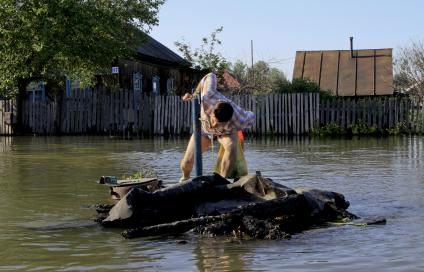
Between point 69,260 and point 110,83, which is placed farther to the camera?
point 110,83

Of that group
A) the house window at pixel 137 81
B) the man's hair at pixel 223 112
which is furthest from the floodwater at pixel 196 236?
the house window at pixel 137 81

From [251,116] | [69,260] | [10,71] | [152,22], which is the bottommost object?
[69,260]

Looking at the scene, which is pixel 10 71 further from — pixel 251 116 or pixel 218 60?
pixel 251 116

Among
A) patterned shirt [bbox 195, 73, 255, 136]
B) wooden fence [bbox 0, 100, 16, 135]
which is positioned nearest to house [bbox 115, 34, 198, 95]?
wooden fence [bbox 0, 100, 16, 135]

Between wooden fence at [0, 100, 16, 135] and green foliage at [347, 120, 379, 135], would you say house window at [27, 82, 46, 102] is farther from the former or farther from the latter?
green foliage at [347, 120, 379, 135]

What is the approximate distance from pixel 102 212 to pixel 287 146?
12626 millimetres

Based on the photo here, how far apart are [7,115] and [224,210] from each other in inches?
890

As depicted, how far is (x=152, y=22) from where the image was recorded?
109 ft

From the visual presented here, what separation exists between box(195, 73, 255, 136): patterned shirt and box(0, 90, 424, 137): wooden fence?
670 inches

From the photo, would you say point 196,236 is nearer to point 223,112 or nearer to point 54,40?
point 223,112

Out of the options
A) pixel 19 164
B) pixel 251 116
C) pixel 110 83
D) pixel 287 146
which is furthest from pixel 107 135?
pixel 251 116

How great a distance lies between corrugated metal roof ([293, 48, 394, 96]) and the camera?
1459 inches

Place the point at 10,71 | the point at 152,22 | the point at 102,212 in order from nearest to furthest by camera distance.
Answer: the point at 102,212 < the point at 10,71 < the point at 152,22

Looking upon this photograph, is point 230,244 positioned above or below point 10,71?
below
